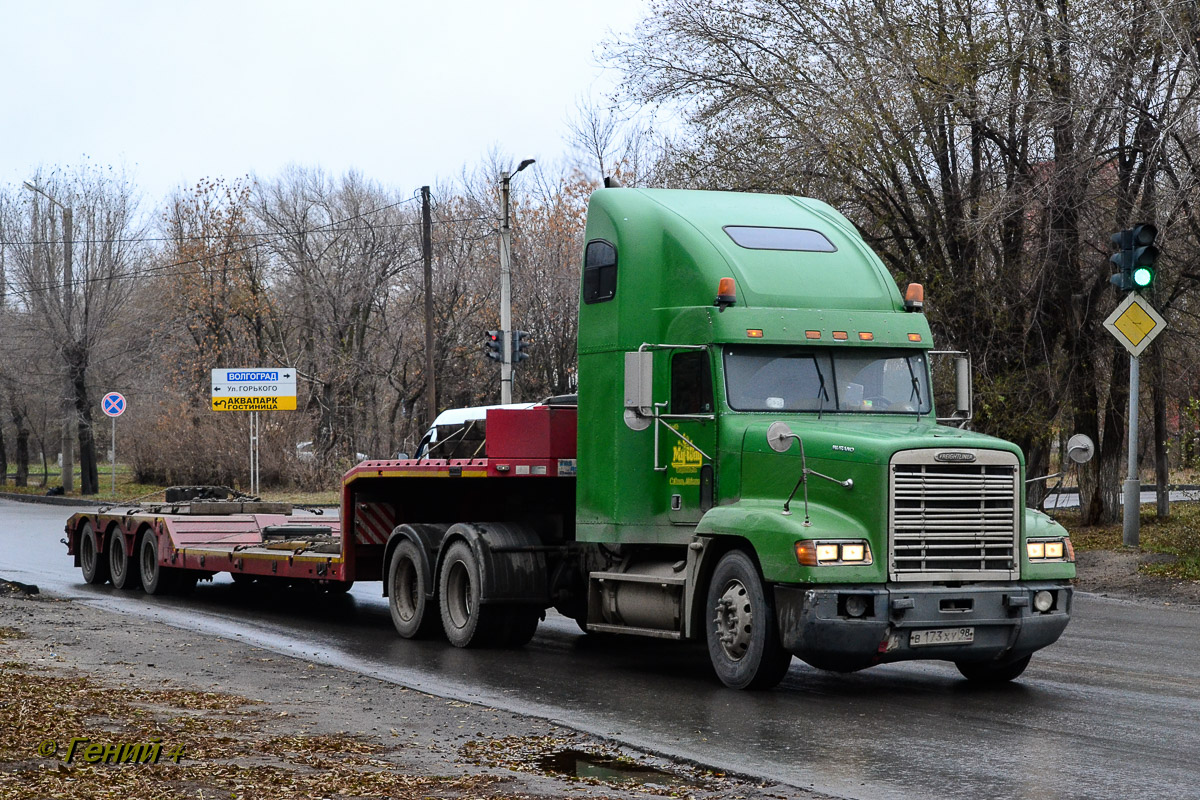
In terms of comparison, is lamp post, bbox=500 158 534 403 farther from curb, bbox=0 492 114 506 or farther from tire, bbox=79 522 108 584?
curb, bbox=0 492 114 506

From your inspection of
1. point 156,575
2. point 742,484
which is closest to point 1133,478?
point 742,484

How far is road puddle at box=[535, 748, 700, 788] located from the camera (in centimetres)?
732

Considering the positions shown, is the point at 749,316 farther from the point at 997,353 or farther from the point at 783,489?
the point at 997,353

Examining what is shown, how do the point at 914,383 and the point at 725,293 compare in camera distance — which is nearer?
the point at 725,293

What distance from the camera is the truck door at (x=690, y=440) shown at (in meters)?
10.9

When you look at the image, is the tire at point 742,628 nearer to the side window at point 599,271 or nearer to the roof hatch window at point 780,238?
the roof hatch window at point 780,238

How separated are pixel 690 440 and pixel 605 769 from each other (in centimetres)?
388

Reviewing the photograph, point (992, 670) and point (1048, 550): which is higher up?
point (1048, 550)

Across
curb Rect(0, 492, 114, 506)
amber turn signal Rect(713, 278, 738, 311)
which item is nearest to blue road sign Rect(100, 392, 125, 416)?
curb Rect(0, 492, 114, 506)

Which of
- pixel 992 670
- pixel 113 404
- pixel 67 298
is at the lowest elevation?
pixel 992 670

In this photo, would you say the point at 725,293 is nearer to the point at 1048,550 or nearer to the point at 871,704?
the point at 1048,550

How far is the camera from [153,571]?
18.1m

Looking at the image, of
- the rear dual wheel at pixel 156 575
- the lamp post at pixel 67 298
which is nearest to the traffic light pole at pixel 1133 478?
the rear dual wheel at pixel 156 575

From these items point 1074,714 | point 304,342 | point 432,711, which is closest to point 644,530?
point 432,711
